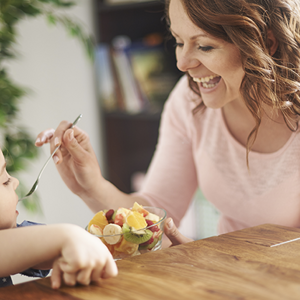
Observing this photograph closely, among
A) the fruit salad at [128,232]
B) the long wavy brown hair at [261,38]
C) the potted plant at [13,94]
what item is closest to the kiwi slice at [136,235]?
the fruit salad at [128,232]

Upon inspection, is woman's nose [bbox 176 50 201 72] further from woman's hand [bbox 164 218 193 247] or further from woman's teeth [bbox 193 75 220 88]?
woman's hand [bbox 164 218 193 247]

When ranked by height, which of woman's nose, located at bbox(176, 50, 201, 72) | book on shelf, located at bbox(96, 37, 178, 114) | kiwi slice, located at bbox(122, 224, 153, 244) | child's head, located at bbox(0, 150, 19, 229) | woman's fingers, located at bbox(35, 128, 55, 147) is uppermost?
book on shelf, located at bbox(96, 37, 178, 114)

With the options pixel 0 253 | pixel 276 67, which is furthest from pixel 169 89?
pixel 0 253

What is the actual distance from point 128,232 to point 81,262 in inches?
6.6

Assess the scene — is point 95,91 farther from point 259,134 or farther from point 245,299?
point 245,299

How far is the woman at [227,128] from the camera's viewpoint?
2.92 feet

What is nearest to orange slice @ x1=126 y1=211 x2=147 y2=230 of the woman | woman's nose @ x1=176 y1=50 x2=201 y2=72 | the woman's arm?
the woman

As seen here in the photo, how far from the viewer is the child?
496mm

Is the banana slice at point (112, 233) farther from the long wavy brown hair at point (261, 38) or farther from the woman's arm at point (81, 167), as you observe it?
the long wavy brown hair at point (261, 38)

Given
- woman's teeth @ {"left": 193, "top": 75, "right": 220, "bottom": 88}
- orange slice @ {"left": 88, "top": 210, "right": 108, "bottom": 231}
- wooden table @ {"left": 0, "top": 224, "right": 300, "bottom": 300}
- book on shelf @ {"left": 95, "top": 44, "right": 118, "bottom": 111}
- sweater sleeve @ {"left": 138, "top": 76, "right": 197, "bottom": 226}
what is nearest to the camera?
wooden table @ {"left": 0, "top": 224, "right": 300, "bottom": 300}

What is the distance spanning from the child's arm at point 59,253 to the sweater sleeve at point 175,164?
721 millimetres

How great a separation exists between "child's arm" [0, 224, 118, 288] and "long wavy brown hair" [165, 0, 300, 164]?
0.57m

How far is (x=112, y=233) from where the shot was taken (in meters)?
0.66

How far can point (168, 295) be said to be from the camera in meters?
0.46
